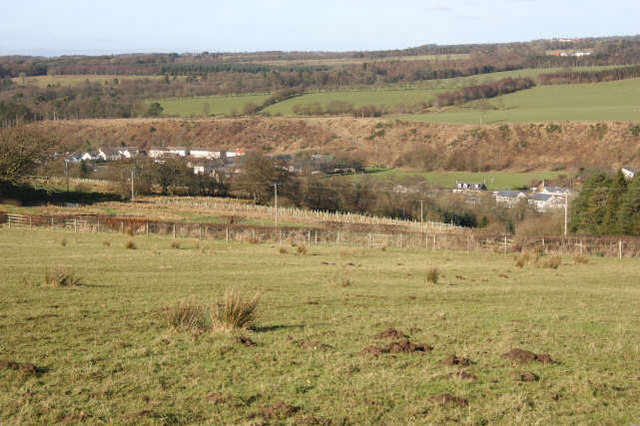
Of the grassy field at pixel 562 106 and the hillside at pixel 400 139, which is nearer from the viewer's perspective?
the hillside at pixel 400 139

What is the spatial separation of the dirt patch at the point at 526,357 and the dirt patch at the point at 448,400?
74.5 inches

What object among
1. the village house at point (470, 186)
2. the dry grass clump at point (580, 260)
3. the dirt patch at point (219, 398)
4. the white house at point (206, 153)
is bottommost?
the village house at point (470, 186)

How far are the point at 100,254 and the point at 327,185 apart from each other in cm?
4849

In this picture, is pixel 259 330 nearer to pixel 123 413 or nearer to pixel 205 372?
pixel 205 372

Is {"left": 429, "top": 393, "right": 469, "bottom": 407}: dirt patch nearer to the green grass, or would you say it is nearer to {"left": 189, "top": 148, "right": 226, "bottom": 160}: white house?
{"left": 189, "top": 148, "right": 226, "bottom": 160}: white house

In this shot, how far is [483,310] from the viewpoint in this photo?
42.2 ft

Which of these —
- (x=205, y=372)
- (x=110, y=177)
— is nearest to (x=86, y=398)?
(x=205, y=372)

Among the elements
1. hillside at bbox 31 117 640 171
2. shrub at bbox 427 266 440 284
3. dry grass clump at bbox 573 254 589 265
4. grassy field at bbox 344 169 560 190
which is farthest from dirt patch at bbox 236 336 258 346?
hillside at bbox 31 117 640 171

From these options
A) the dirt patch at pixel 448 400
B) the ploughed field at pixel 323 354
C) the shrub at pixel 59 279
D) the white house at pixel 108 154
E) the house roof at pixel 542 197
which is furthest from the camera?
the white house at pixel 108 154

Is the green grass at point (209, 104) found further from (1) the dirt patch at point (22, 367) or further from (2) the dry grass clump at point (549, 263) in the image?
(1) the dirt patch at point (22, 367)

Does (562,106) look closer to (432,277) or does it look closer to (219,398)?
(432,277)

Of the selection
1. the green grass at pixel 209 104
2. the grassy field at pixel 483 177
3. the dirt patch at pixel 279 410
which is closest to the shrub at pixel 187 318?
the dirt patch at pixel 279 410

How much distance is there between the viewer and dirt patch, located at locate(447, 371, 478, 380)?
25.5 ft

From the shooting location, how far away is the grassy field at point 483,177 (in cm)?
8206
